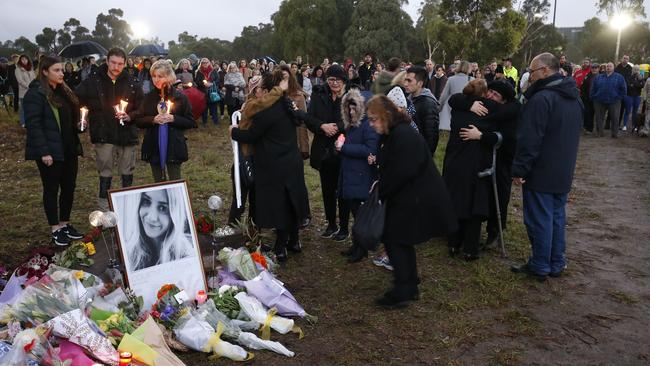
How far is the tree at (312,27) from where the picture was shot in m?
51.9

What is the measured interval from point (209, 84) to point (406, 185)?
1228 centimetres

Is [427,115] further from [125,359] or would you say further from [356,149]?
[125,359]

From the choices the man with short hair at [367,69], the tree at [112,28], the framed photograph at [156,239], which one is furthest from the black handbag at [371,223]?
the tree at [112,28]

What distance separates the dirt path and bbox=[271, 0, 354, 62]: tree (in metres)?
45.4

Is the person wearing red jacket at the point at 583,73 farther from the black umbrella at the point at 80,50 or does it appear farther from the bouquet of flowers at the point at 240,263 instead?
the black umbrella at the point at 80,50

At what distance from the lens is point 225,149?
12.6m

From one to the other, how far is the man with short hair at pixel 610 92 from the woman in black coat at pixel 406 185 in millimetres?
12060

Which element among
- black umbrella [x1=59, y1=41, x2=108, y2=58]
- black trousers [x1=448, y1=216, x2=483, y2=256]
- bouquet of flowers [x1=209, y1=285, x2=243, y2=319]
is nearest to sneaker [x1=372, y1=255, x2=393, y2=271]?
black trousers [x1=448, y1=216, x2=483, y2=256]

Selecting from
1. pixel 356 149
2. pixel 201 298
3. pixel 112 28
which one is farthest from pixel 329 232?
pixel 112 28

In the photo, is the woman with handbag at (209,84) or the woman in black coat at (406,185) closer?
the woman in black coat at (406,185)

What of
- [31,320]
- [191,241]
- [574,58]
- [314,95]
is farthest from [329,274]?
[574,58]

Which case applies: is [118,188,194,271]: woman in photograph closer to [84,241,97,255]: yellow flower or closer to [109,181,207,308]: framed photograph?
[109,181,207,308]: framed photograph

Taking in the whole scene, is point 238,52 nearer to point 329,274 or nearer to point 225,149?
point 225,149

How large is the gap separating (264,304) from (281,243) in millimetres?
1207
